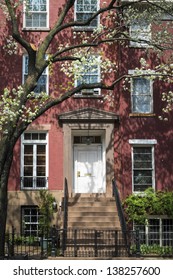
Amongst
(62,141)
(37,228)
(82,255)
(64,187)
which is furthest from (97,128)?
(82,255)

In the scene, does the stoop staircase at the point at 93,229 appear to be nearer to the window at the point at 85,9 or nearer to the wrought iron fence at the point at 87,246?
the wrought iron fence at the point at 87,246

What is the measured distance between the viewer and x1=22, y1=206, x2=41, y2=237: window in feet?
64.9

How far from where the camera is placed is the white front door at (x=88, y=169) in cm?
2078

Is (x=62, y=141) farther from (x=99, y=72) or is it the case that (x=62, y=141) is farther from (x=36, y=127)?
(x=99, y=72)

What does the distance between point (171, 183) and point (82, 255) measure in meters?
6.27

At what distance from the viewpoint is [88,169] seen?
21.0m

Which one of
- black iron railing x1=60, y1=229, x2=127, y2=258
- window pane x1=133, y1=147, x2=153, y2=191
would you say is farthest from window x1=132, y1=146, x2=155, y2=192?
black iron railing x1=60, y1=229, x2=127, y2=258

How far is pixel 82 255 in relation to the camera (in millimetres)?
15406

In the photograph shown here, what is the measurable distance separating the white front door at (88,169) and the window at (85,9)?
5.70 m

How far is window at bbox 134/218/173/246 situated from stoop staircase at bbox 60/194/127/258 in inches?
74.8

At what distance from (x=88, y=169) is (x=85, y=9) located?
730cm

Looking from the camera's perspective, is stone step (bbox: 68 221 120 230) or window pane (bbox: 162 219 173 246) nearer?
stone step (bbox: 68 221 120 230)

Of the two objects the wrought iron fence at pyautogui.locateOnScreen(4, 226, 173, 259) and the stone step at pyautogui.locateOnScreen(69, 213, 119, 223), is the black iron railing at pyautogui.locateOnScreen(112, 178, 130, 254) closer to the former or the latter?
the wrought iron fence at pyautogui.locateOnScreen(4, 226, 173, 259)

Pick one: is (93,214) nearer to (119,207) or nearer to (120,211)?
(119,207)
